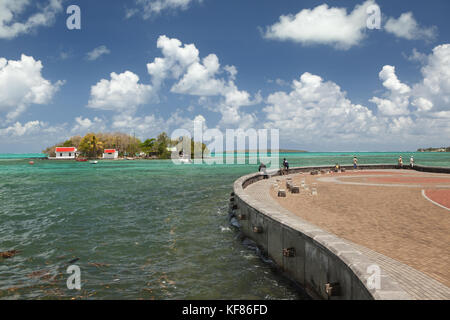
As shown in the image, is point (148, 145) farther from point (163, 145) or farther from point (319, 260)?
point (319, 260)

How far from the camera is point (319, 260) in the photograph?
632 centimetres

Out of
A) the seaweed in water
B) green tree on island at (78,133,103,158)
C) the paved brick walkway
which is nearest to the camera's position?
the paved brick walkway

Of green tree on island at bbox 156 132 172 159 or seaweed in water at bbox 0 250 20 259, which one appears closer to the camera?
seaweed in water at bbox 0 250 20 259

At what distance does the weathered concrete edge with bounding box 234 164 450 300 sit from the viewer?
4573 millimetres

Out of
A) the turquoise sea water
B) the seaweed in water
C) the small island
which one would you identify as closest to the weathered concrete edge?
the turquoise sea water

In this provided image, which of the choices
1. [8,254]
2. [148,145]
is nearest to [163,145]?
[148,145]

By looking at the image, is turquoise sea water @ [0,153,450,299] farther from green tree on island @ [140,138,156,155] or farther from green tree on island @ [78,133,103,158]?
green tree on island @ [140,138,156,155]

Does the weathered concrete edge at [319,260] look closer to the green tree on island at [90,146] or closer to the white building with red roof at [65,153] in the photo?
the green tree on island at [90,146]

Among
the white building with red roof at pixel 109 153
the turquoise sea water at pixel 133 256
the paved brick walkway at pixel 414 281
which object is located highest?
the white building with red roof at pixel 109 153

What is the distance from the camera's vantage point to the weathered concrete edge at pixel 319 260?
4.57 m

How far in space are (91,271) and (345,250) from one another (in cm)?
756

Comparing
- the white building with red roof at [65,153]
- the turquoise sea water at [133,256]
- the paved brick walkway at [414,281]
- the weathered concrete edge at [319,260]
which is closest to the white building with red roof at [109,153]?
the white building with red roof at [65,153]

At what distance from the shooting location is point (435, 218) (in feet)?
34.4

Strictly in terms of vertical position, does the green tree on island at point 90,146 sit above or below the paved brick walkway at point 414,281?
above
